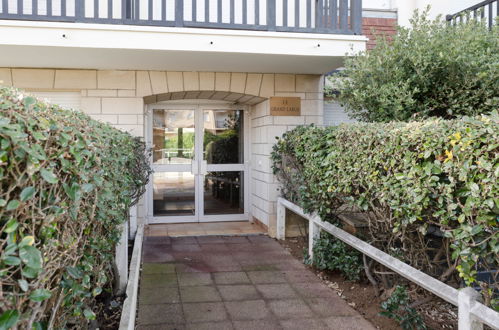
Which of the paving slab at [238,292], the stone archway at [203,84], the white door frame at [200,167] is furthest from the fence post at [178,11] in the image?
the paving slab at [238,292]

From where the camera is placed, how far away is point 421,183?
129 inches

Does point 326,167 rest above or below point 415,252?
above

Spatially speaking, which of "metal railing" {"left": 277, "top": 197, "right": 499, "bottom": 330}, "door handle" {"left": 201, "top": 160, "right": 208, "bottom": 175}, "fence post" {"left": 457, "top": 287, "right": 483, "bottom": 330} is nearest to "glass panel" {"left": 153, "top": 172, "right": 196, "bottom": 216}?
"door handle" {"left": 201, "top": 160, "right": 208, "bottom": 175}

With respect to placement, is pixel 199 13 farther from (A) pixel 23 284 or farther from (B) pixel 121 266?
(A) pixel 23 284

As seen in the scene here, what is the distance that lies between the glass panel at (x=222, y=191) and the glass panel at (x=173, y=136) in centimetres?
59

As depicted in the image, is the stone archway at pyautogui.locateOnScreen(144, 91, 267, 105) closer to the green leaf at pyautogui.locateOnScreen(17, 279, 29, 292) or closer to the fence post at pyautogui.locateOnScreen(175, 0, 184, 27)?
the fence post at pyautogui.locateOnScreen(175, 0, 184, 27)

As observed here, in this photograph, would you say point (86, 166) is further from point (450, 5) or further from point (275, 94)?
point (450, 5)

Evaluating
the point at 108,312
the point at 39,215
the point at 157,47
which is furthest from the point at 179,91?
the point at 39,215

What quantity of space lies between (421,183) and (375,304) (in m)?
1.90

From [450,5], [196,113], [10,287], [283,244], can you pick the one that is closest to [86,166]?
[10,287]

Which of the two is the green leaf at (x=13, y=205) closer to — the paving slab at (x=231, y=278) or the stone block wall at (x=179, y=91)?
the paving slab at (x=231, y=278)

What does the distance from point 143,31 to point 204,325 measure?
3783 mm

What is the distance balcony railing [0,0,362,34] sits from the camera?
6.05 meters

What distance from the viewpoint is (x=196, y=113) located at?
8836 millimetres
